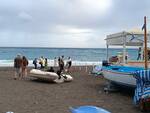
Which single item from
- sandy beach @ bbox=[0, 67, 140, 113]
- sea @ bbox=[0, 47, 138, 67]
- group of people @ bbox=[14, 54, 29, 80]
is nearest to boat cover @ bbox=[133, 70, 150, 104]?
sandy beach @ bbox=[0, 67, 140, 113]

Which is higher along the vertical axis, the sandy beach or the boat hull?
the boat hull

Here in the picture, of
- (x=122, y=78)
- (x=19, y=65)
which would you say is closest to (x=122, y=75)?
(x=122, y=78)

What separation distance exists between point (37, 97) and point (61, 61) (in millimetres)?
13742

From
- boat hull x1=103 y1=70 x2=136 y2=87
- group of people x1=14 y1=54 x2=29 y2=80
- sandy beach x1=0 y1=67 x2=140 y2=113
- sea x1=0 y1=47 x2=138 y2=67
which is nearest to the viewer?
sandy beach x1=0 y1=67 x2=140 y2=113

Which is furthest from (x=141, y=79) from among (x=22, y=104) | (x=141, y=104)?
(x=22, y=104)

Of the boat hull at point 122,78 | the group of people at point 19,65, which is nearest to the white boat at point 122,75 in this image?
the boat hull at point 122,78

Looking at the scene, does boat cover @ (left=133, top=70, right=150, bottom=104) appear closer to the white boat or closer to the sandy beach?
the sandy beach

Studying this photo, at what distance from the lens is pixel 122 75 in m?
16.6

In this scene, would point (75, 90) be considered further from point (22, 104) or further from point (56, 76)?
point (22, 104)

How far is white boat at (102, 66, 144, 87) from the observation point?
625 inches

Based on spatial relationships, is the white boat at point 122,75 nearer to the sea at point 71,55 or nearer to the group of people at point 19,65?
the group of people at point 19,65

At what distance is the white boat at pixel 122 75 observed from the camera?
1588 centimetres

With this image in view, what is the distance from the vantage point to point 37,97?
1558 cm

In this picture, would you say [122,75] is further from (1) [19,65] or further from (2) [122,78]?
(1) [19,65]
